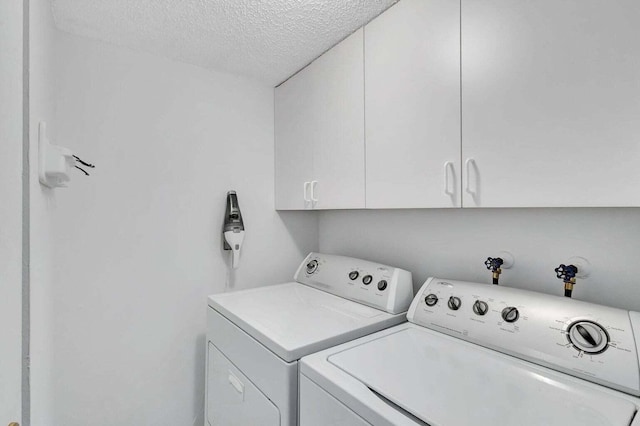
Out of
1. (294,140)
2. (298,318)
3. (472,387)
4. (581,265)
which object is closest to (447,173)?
(581,265)

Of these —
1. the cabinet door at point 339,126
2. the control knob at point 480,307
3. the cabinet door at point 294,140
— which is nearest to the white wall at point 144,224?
the cabinet door at point 294,140

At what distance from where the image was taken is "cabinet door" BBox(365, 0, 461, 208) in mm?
1056

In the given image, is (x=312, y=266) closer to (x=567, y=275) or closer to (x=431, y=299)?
(x=431, y=299)

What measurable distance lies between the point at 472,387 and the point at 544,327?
33cm

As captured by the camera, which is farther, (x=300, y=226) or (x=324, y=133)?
(x=300, y=226)

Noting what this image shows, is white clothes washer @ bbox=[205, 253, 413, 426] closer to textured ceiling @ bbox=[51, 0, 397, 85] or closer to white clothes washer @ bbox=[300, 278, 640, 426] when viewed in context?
white clothes washer @ bbox=[300, 278, 640, 426]

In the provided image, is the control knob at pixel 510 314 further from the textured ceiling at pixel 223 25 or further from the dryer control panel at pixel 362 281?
the textured ceiling at pixel 223 25

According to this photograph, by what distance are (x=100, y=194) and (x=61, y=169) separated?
684 mm

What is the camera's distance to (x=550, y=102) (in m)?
0.83

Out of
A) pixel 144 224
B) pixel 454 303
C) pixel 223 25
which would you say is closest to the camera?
pixel 454 303

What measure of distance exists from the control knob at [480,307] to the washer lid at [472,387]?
119 mm

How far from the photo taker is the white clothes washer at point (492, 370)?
2.29 feet

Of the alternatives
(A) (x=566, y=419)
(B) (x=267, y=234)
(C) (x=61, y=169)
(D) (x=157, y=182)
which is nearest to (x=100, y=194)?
(D) (x=157, y=182)

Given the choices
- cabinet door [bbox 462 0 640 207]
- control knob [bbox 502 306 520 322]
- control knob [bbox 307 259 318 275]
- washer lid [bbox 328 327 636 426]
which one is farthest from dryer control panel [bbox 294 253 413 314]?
cabinet door [bbox 462 0 640 207]
